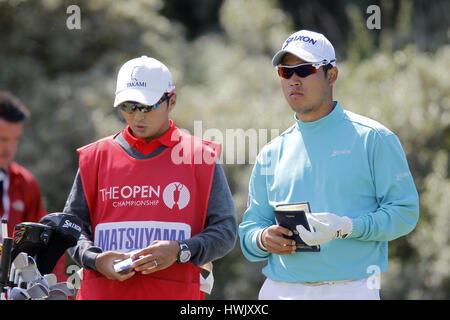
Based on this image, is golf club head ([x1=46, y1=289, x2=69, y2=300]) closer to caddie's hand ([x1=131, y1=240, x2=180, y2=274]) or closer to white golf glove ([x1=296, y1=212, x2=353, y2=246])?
caddie's hand ([x1=131, y1=240, x2=180, y2=274])

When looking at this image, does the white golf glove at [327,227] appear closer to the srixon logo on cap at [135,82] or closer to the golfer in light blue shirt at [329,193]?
the golfer in light blue shirt at [329,193]

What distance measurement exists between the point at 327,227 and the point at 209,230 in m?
0.83

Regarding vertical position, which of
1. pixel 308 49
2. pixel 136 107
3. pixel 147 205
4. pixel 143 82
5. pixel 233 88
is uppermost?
pixel 233 88

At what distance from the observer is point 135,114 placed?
4.24m

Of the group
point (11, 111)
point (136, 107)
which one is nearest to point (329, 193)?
point (136, 107)

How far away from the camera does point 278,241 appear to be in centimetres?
381

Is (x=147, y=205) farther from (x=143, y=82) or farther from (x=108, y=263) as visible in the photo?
(x=143, y=82)

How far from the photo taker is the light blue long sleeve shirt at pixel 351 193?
148 inches

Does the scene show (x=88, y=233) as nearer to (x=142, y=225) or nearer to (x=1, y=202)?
(x=142, y=225)

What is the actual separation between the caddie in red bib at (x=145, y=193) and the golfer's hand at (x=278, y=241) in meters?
0.42

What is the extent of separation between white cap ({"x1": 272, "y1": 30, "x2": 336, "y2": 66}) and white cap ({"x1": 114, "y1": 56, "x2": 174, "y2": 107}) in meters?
0.66

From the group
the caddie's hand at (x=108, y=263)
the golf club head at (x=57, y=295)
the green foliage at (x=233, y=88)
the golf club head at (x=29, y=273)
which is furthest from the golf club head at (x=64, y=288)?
the green foliage at (x=233, y=88)

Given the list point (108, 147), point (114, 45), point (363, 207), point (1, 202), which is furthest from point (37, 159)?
point (363, 207)

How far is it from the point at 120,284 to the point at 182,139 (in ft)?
2.91
